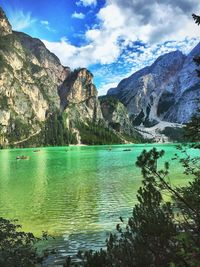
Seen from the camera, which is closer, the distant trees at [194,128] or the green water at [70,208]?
the distant trees at [194,128]

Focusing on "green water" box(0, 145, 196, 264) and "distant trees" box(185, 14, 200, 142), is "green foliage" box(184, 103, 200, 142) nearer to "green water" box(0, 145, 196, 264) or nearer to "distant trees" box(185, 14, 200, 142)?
"distant trees" box(185, 14, 200, 142)

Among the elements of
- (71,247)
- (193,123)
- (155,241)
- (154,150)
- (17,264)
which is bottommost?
(71,247)

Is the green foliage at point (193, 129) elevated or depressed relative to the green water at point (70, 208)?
elevated

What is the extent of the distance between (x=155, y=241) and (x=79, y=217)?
61.5 feet

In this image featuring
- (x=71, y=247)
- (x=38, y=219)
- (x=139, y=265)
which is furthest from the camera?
(x=38, y=219)

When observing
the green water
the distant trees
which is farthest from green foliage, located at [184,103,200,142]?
the green water

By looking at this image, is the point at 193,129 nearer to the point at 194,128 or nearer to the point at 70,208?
the point at 194,128

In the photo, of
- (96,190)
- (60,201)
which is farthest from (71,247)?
(96,190)

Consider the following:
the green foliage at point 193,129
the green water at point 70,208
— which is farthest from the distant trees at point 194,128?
the green water at point 70,208

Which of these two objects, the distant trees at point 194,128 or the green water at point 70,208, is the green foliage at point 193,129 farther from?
the green water at point 70,208

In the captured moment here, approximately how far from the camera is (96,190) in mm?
47250

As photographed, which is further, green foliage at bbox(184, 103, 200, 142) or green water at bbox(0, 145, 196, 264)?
green water at bbox(0, 145, 196, 264)

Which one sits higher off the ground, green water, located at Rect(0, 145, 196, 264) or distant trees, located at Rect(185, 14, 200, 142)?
distant trees, located at Rect(185, 14, 200, 142)

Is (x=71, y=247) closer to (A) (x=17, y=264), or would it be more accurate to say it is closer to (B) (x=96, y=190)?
(A) (x=17, y=264)
